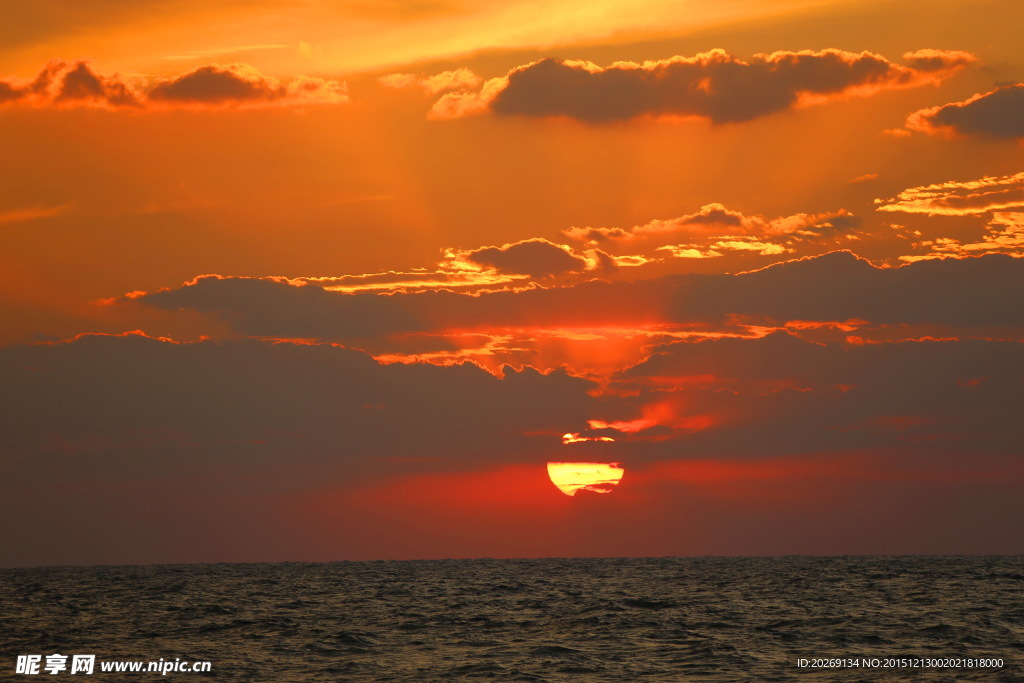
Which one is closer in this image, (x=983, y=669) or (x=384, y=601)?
(x=983, y=669)

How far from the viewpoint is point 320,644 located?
51.5m

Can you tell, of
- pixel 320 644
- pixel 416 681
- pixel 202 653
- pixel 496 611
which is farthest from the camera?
pixel 496 611

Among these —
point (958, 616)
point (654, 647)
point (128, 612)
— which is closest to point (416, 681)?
point (654, 647)

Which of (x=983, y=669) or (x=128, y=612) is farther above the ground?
(x=128, y=612)

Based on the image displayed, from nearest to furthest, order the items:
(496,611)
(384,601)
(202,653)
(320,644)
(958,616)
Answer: (202,653), (320,644), (958,616), (496,611), (384,601)

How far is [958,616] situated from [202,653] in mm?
43475

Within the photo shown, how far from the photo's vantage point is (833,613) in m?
66.1

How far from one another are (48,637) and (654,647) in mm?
31671

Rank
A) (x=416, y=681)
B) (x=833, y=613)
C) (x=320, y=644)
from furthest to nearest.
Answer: (x=833, y=613), (x=320, y=644), (x=416, y=681)

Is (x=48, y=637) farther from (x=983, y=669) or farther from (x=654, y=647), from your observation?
(x=983, y=669)

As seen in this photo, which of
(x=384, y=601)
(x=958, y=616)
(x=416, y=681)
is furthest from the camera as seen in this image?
(x=384, y=601)

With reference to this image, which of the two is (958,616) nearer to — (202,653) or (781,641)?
(781,641)

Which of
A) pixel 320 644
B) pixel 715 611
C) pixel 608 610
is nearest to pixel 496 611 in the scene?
pixel 608 610

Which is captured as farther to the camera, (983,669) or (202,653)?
(202,653)
